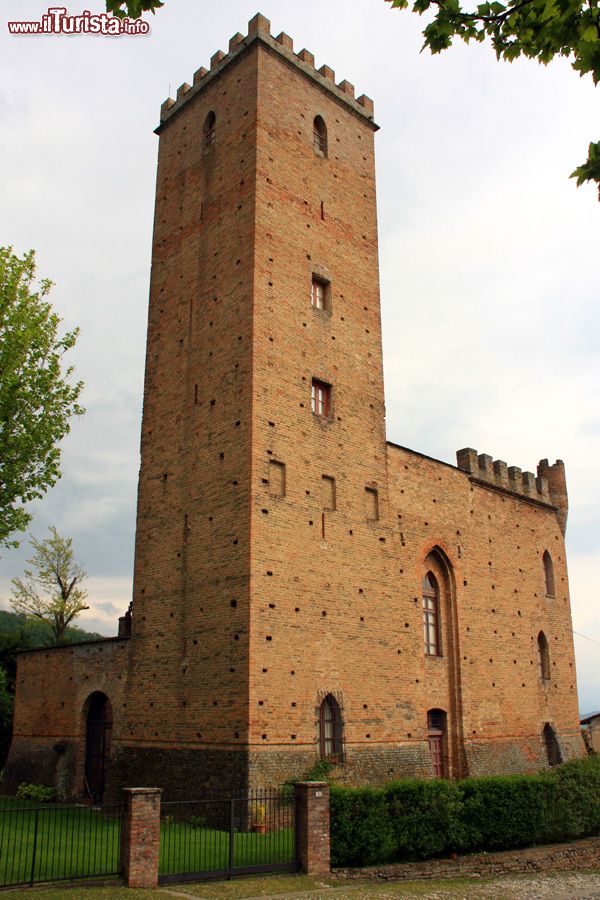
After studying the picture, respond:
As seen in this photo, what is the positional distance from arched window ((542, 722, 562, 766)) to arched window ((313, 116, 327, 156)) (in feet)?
62.6

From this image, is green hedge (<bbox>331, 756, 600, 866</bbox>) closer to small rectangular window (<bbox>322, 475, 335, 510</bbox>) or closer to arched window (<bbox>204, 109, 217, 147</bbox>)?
small rectangular window (<bbox>322, 475, 335, 510</bbox>)

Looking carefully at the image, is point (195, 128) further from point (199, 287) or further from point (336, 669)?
point (336, 669)

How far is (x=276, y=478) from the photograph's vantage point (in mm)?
18297

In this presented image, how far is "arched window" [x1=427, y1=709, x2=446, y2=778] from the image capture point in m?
21.7

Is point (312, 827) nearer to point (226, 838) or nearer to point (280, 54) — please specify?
point (226, 838)

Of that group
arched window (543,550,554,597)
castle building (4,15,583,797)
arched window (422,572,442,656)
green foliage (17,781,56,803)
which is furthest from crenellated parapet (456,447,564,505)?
green foliage (17,781,56,803)

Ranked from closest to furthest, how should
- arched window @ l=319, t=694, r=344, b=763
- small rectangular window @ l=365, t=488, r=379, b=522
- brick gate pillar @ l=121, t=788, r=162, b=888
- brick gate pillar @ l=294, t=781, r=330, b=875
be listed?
brick gate pillar @ l=121, t=788, r=162, b=888
brick gate pillar @ l=294, t=781, r=330, b=875
arched window @ l=319, t=694, r=344, b=763
small rectangular window @ l=365, t=488, r=379, b=522

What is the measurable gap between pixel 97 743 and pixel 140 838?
9738mm

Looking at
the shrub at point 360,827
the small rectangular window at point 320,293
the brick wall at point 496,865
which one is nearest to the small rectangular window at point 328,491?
the small rectangular window at point 320,293

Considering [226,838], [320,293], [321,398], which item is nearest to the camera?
[226,838]

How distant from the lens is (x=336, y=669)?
18281 mm

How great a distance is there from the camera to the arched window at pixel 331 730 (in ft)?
57.7

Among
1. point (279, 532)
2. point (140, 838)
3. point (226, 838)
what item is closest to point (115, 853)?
point (140, 838)

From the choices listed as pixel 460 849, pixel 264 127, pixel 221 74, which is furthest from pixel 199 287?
pixel 460 849
